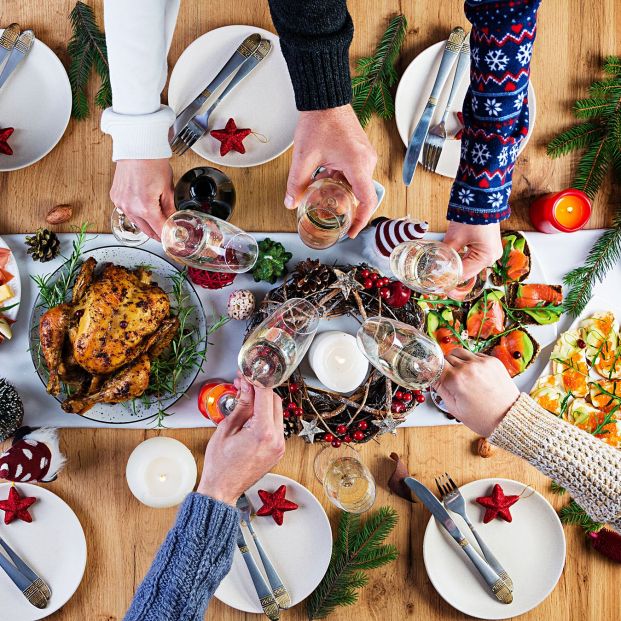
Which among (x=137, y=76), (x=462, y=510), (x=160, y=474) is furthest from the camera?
(x=462, y=510)

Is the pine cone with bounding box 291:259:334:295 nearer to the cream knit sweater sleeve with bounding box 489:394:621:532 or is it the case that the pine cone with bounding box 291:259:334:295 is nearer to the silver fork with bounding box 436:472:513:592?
the cream knit sweater sleeve with bounding box 489:394:621:532

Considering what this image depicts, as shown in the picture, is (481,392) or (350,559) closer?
(481,392)

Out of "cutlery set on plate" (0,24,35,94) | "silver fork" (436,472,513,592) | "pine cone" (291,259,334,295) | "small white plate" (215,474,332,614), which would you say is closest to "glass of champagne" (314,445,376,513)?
"small white plate" (215,474,332,614)

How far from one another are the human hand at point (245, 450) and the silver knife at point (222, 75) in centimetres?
54

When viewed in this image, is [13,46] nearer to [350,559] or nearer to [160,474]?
[160,474]

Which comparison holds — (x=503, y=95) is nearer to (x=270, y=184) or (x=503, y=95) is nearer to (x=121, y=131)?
(x=270, y=184)

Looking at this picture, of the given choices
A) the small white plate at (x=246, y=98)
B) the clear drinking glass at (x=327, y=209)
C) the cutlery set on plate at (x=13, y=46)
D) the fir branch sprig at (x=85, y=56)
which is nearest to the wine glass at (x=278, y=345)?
the clear drinking glass at (x=327, y=209)

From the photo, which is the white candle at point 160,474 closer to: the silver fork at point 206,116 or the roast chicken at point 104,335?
the roast chicken at point 104,335

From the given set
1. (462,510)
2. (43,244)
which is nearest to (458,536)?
(462,510)

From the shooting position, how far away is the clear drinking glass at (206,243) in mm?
961

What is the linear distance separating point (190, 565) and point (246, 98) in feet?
2.83

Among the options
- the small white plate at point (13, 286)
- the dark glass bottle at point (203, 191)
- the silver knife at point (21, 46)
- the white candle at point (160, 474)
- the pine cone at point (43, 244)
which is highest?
the silver knife at point (21, 46)

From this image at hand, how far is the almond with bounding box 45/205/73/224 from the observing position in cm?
116

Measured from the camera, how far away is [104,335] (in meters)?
1.02
